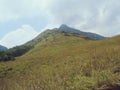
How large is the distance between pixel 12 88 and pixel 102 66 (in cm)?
431

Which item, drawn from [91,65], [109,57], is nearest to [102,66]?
[91,65]

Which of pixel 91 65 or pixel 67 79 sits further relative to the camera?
pixel 91 65

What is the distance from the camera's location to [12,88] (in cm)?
1098

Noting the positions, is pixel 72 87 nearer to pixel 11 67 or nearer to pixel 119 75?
pixel 119 75

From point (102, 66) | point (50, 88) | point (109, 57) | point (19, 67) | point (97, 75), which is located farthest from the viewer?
point (19, 67)

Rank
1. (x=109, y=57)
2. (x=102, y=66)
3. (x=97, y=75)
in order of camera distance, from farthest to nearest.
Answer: (x=109, y=57) → (x=102, y=66) → (x=97, y=75)

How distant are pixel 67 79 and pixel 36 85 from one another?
1879mm

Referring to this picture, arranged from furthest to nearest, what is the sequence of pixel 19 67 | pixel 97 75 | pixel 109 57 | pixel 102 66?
1. pixel 19 67
2. pixel 109 57
3. pixel 102 66
4. pixel 97 75

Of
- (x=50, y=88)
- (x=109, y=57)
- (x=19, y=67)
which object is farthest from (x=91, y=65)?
(x=19, y=67)

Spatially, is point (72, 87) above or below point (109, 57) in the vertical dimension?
below

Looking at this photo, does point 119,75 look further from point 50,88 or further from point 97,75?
point 50,88

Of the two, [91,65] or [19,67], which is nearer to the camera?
[91,65]

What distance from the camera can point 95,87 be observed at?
10977 mm

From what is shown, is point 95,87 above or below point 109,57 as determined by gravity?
below
